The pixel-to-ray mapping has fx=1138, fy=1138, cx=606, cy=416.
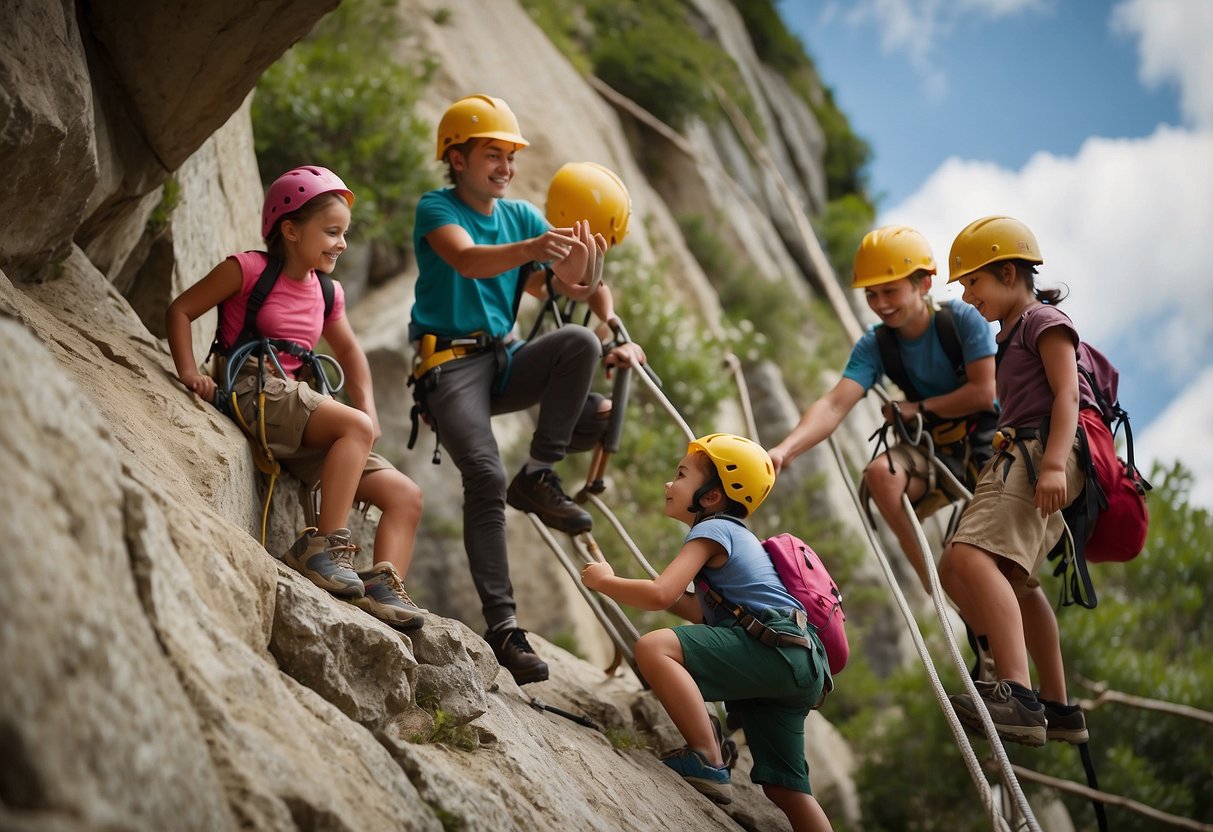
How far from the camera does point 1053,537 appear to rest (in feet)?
15.9

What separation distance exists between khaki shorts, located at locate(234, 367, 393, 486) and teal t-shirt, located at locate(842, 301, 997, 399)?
8.43 feet

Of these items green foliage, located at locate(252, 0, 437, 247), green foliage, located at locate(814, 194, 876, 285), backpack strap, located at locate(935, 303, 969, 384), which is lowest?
backpack strap, located at locate(935, 303, 969, 384)

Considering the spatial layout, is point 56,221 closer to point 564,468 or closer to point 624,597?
point 624,597

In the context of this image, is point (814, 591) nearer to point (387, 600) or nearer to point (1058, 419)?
point (1058, 419)

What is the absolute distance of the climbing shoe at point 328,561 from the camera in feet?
12.4

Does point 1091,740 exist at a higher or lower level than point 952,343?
higher

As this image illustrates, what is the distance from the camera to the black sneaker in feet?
15.1

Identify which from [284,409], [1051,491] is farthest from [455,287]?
[1051,491]

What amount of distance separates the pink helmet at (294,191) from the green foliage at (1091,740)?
9.70 metres

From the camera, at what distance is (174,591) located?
2529 mm

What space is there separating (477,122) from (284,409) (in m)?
1.63

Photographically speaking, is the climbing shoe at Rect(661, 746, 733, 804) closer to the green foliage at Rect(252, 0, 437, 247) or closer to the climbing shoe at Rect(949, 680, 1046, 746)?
the climbing shoe at Rect(949, 680, 1046, 746)

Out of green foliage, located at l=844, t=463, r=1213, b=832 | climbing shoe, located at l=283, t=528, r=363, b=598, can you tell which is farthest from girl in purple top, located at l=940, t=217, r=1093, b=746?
green foliage, located at l=844, t=463, r=1213, b=832

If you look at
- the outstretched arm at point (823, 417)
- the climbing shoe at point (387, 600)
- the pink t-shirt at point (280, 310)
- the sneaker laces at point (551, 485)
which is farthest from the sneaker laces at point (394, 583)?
the outstretched arm at point (823, 417)
